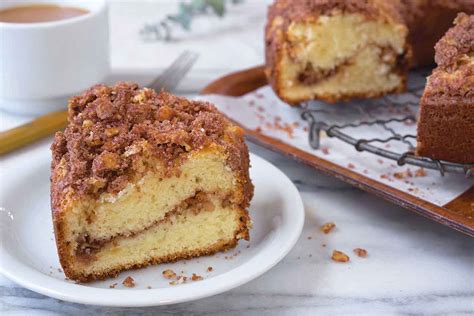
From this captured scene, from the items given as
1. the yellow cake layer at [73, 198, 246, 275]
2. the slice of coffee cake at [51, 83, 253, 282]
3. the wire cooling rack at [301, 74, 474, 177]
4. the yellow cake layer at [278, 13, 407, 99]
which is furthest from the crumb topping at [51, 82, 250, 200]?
the yellow cake layer at [278, 13, 407, 99]

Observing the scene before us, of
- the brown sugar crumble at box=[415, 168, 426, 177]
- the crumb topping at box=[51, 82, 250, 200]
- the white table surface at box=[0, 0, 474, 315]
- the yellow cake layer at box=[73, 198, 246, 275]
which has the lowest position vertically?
the white table surface at box=[0, 0, 474, 315]

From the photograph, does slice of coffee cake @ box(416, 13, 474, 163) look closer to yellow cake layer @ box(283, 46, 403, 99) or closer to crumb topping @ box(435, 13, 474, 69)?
crumb topping @ box(435, 13, 474, 69)

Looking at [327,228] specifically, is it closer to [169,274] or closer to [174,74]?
[169,274]

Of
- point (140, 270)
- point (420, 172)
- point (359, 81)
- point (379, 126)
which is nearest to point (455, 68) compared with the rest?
point (420, 172)

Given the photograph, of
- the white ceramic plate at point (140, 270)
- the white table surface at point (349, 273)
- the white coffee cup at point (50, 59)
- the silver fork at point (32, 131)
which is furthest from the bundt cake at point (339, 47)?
the silver fork at point (32, 131)

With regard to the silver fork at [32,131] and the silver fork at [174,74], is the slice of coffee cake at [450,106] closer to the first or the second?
the silver fork at [174,74]
